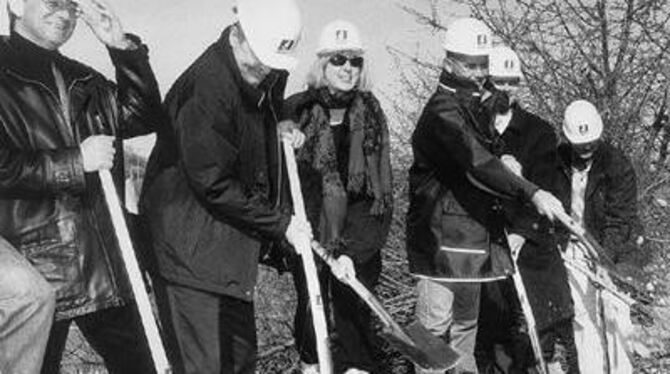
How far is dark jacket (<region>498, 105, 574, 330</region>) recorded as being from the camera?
6.44 meters

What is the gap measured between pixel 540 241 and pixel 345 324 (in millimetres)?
1386

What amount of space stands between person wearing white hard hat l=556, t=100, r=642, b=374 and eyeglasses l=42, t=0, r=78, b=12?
338 cm

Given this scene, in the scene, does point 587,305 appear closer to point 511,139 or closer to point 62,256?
point 511,139

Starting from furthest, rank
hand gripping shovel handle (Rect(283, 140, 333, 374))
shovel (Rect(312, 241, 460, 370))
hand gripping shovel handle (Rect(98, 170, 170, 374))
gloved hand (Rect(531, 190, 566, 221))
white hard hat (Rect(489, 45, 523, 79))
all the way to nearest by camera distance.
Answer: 1. white hard hat (Rect(489, 45, 523, 79))
2. gloved hand (Rect(531, 190, 566, 221))
3. shovel (Rect(312, 241, 460, 370))
4. hand gripping shovel handle (Rect(283, 140, 333, 374))
5. hand gripping shovel handle (Rect(98, 170, 170, 374))

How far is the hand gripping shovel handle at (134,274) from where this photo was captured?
3.95m

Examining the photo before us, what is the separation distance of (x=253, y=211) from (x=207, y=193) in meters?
0.20

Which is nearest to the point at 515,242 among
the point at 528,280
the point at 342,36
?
the point at 528,280

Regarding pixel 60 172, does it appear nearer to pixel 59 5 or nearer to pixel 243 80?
pixel 59 5

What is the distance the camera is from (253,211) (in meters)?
4.18

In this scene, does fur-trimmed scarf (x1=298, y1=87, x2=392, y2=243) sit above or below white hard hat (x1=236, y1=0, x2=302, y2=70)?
below

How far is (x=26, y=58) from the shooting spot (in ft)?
13.6

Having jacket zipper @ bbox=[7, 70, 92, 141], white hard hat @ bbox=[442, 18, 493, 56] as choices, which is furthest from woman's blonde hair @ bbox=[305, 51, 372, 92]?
jacket zipper @ bbox=[7, 70, 92, 141]

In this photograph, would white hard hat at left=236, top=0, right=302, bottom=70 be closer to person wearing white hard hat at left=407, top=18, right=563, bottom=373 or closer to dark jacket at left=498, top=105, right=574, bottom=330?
person wearing white hard hat at left=407, top=18, right=563, bottom=373

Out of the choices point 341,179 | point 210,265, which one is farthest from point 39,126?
point 341,179
